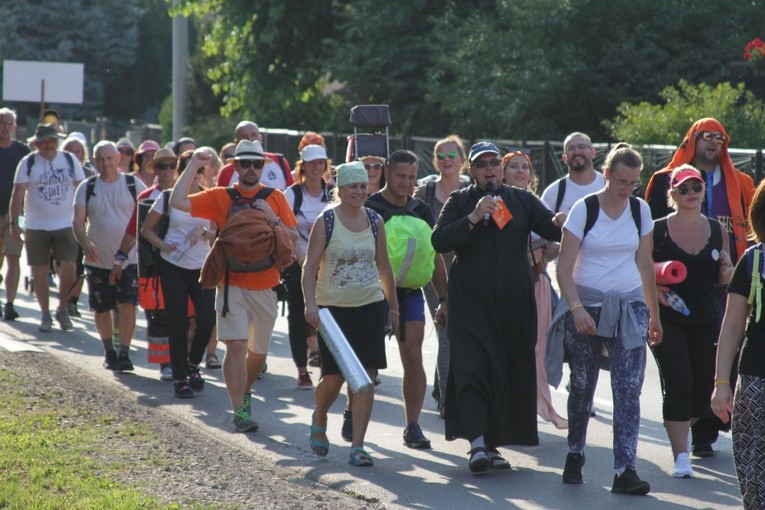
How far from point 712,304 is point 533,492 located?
1556 millimetres

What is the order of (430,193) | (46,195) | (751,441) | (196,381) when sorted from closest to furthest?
(751,441)
(430,193)
(196,381)
(46,195)

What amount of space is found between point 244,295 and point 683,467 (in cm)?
306

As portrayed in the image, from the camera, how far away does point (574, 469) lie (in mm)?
7457

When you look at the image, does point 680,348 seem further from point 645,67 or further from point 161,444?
point 645,67

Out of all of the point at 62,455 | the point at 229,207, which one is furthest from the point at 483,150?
the point at 62,455

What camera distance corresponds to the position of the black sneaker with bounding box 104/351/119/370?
1156 centimetres

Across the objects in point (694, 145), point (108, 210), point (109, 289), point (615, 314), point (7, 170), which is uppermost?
point (694, 145)

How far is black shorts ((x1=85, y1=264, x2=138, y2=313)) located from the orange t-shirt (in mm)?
2690

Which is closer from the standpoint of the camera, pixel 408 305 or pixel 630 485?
pixel 630 485

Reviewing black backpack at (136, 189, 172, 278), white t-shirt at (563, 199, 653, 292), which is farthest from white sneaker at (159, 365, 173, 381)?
white t-shirt at (563, 199, 653, 292)

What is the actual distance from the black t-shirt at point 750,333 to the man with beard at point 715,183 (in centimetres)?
287

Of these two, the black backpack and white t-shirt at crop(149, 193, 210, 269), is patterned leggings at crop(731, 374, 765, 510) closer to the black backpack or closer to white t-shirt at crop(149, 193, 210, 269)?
white t-shirt at crop(149, 193, 210, 269)

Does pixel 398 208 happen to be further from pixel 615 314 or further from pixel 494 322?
pixel 615 314

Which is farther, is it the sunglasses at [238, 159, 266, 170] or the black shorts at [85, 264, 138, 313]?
the black shorts at [85, 264, 138, 313]
